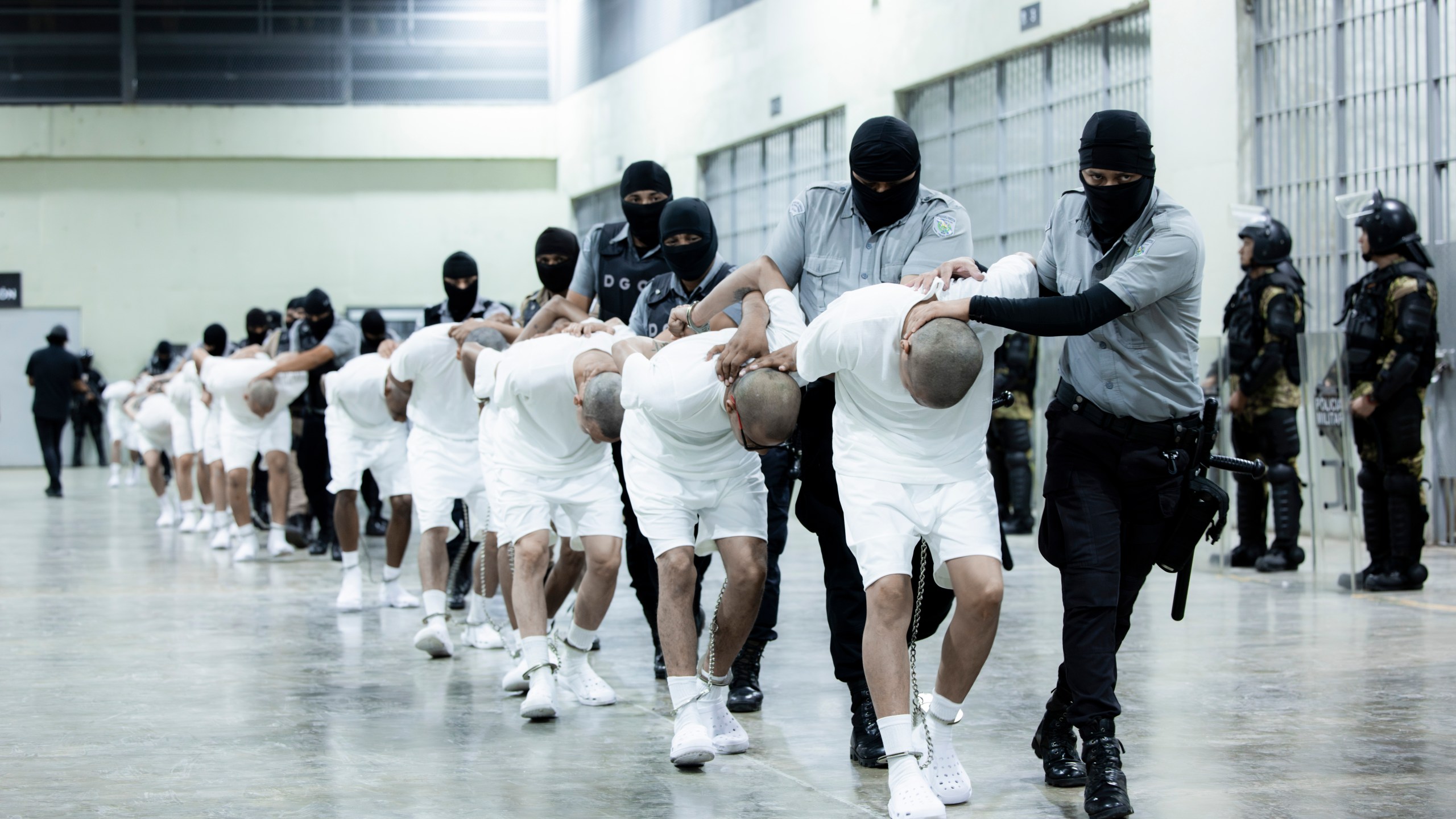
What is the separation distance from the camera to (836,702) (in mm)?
5590

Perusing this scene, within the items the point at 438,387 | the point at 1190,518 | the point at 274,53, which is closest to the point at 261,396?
the point at 438,387

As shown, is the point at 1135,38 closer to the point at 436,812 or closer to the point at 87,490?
the point at 436,812

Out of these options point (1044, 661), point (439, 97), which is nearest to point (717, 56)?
point (439, 97)

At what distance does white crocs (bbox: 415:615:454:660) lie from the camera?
6727mm

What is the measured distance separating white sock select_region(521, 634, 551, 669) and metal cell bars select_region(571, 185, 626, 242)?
60.5ft

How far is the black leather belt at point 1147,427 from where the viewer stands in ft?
13.5

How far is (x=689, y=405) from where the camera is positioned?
465 centimetres

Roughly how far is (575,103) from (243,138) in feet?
20.1

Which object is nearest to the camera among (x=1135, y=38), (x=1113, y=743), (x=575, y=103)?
(x=1113, y=743)

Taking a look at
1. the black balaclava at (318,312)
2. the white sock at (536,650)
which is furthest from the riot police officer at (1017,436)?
the white sock at (536,650)

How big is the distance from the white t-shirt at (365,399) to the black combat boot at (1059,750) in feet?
16.2

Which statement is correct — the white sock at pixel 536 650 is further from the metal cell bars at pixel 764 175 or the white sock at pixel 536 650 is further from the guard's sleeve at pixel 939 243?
the metal cell bars at pixel 764 175

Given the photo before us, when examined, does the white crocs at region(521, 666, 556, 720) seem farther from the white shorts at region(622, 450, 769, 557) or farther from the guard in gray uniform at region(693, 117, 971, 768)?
the guard in gray uniform at region(693, 117, 971, 768)

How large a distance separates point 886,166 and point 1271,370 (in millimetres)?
5495
